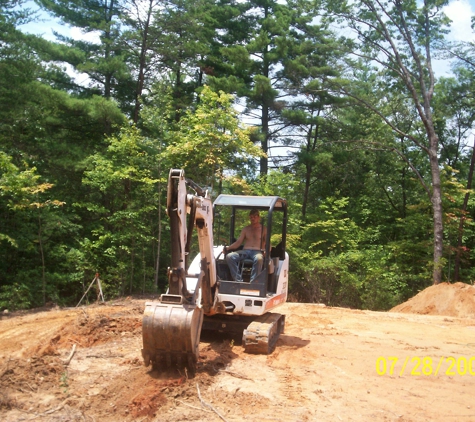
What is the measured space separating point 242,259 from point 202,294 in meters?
1.30

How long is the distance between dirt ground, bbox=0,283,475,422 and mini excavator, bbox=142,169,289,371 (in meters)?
0.31

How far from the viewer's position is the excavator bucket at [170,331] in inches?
222

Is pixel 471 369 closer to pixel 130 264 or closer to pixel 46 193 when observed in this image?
pixel 130 264

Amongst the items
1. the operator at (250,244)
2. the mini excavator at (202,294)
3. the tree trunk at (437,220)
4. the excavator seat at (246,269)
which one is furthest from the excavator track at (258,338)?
the tree trunk at (437,220)

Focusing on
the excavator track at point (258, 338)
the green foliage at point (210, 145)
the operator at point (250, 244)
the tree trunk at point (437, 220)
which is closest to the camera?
the excavator track at point (258, 338)

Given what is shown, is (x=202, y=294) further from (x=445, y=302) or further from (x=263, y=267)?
(x=445, y=302)

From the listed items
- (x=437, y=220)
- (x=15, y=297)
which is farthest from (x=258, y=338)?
(x=437, y=220)

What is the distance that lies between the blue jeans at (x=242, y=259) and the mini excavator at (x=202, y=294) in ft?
0.26

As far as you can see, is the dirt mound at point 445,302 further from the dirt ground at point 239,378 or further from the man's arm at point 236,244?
the man's arm at point 236,244

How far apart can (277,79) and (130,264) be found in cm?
1131

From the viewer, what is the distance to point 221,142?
16.5 metres

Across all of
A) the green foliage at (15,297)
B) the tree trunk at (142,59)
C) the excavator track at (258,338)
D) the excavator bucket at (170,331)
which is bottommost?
the green foliage at (15,297)
